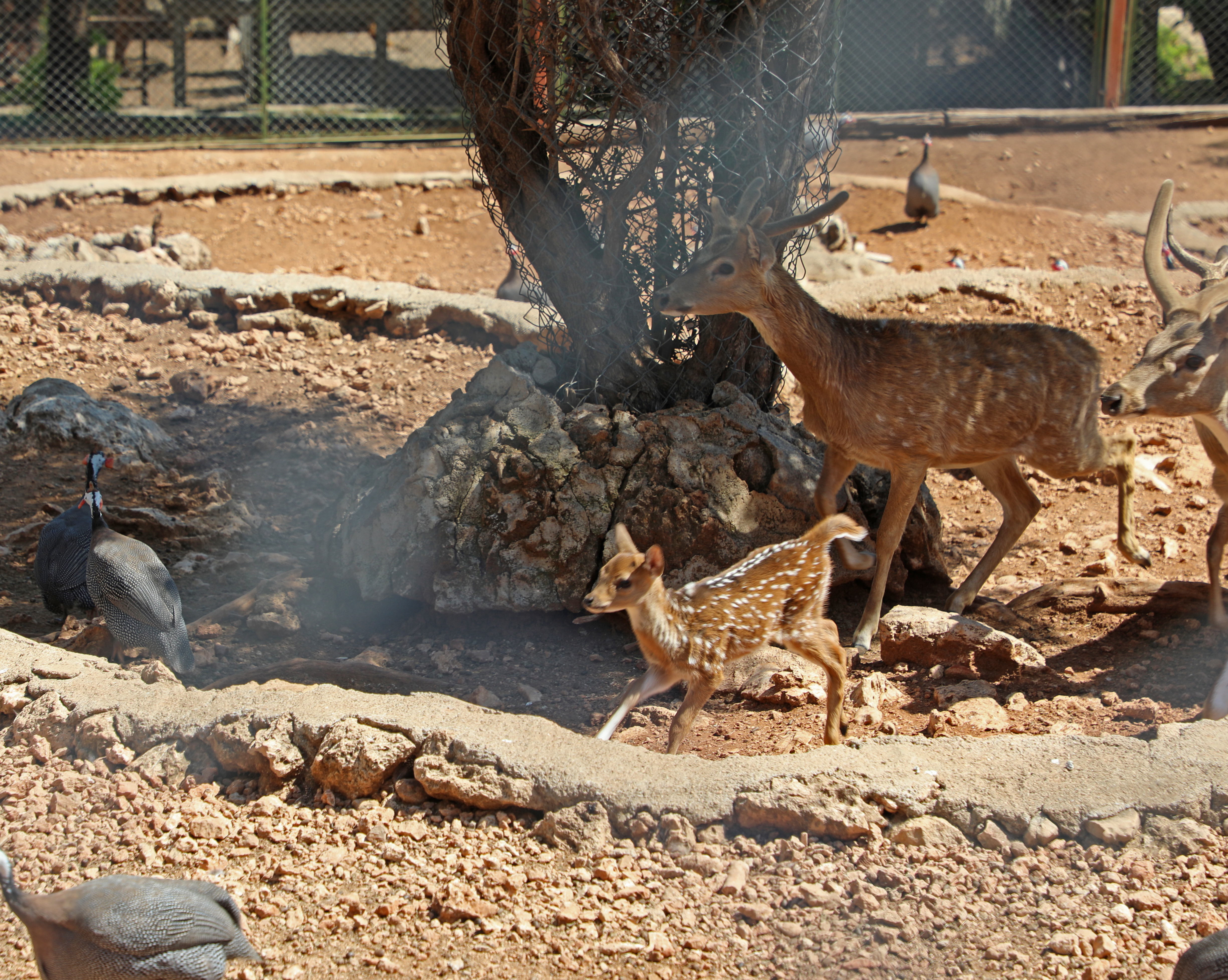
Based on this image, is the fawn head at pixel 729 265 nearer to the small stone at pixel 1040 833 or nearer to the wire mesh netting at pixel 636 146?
the wire mesh netting at pixel 636 146

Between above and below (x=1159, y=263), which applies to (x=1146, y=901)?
below

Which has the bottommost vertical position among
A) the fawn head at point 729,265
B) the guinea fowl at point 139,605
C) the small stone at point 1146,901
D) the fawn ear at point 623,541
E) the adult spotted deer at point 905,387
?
the guinea fowl at point 139,605

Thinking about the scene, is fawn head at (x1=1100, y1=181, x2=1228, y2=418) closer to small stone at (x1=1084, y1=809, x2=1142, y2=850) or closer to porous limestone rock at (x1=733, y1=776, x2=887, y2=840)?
small stone at (x1=1084, y1=809, x2=1142, y2=850)

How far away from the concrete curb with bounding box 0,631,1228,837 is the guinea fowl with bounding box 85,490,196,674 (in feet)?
1.93

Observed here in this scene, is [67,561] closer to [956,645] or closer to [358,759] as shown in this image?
[358,759]

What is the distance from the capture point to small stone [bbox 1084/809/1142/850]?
3.44 metres

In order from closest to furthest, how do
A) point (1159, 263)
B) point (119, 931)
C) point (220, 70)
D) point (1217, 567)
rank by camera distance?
point (119, 931)
point (1159, 263)
point (1217, 567)
point (220, 70)

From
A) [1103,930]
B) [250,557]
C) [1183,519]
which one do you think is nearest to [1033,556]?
[1183,519]

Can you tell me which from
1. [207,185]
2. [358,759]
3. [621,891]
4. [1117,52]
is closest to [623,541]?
[358,759]

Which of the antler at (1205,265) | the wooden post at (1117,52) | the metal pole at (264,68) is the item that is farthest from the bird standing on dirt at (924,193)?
the metal pole at (264,68)

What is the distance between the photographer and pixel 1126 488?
5.86 metres

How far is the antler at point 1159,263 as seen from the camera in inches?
203

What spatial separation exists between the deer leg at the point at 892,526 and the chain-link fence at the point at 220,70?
10409mm

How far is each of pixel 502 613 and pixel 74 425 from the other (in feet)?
10.4
